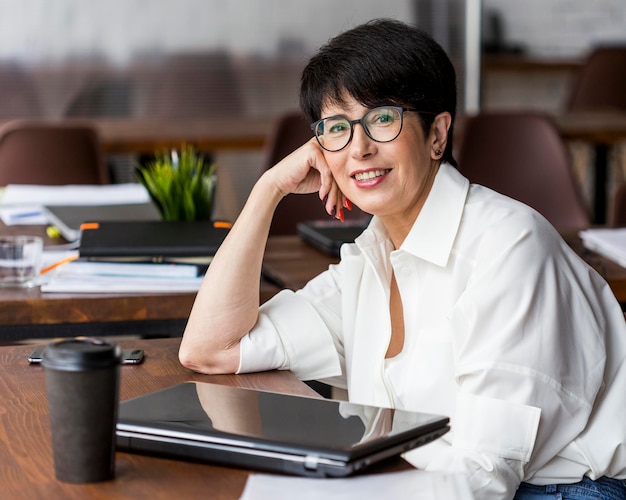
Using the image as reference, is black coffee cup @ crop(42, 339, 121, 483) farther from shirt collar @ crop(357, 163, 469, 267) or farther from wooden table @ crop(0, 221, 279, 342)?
wooden table @ crop(0, 221, 279, 342)

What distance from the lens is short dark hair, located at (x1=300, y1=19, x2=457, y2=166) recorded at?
5.44 ft

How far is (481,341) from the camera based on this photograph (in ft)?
4.76

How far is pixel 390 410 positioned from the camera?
1.29 m

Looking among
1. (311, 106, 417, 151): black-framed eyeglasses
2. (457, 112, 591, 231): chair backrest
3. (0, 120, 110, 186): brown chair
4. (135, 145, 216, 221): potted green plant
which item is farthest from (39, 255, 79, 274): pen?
(457, 112, 591, 231): chair backrest

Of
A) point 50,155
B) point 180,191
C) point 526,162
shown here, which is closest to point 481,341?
point 180,191

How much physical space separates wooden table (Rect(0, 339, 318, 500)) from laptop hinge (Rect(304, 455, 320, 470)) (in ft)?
0.23

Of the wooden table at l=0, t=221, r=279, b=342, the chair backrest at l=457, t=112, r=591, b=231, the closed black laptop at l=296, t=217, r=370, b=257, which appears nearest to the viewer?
the wooden table at l=0, t=221, r=279, b=342

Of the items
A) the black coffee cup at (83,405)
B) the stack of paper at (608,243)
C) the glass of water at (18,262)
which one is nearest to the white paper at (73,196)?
the glass of water at (18,262)

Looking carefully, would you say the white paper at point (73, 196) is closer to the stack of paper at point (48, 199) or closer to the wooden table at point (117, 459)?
the stack of paper at point (48, 199)

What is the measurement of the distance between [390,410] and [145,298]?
95 centimetres

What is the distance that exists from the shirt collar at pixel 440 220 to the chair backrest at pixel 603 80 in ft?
19.3

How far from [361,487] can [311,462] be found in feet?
0.20

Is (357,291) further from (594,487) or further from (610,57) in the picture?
(610,57)

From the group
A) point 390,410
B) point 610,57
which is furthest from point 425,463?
point 610,57
